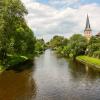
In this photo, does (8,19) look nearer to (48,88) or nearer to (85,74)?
(85,74)

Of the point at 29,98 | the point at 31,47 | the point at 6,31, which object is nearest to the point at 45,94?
the point at 29,98

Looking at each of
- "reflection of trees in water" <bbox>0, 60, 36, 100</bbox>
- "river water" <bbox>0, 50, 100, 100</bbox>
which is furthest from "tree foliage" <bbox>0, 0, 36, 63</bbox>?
"river water" <bbox>0, 50, 100, 100</bbox>

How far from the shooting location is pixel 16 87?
3972cm

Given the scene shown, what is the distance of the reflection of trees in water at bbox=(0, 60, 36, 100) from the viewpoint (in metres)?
34.1

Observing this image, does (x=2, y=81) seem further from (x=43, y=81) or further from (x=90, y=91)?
(x=90, y=91)

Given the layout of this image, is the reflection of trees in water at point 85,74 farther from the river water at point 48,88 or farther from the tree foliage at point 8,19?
the tree foliage at point 8,19

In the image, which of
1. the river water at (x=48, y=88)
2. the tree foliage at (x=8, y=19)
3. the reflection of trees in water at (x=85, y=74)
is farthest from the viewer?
the tree foliage at (x=8, y=19)

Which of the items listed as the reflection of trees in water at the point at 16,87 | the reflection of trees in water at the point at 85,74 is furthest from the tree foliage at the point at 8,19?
the reflection of trees in water at the point at 85,74

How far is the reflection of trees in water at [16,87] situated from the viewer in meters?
34.1

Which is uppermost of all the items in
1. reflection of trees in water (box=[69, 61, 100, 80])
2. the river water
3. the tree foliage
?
the tree foliage

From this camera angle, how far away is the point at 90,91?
36.7 m

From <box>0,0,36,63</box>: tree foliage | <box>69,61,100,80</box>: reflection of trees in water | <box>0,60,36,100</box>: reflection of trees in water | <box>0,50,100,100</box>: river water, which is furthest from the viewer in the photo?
<box>0,0,36,63</box>: tree foliage

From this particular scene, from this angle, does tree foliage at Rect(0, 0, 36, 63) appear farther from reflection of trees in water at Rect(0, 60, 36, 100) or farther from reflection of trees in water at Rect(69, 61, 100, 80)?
reflection of trees in water at Rect(69, 61, 100, 80)

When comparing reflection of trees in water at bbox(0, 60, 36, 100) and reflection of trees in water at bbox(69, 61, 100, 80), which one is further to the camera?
reflection of trees in water at bbox(69, 61, 100, 80)
